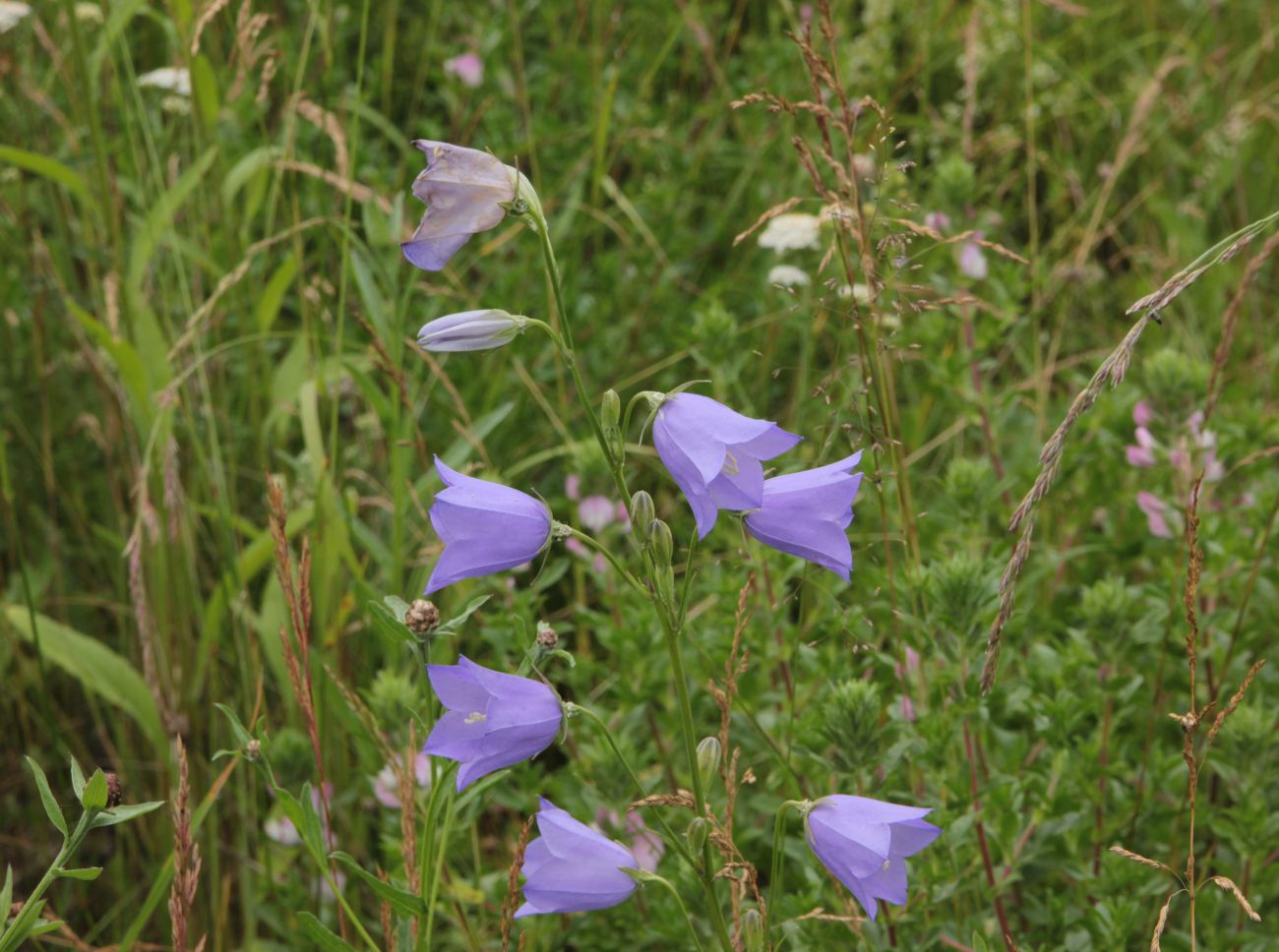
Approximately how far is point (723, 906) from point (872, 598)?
0.50m

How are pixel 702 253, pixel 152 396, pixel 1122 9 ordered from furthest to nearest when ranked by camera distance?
pixel 1122 9 → pixel 702 253 → pixel 152 396

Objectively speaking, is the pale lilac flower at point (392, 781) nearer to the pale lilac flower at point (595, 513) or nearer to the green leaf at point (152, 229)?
the pale lilac flower at point (595, 513)

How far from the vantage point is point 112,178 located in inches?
105

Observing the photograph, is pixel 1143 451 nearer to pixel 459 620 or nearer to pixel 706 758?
pixel 706 758

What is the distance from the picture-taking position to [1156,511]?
2314mm

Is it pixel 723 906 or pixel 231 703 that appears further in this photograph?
pixel 231 703

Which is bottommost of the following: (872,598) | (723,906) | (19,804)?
(19,804)

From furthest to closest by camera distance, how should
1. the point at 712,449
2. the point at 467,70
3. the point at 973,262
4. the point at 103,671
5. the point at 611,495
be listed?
the point at 467,70, the point at 973,262, the point at 611,495, the point at 103,671, the point at 712,449

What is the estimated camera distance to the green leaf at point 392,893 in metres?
1.25

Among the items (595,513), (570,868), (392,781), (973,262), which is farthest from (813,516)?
(973,262)

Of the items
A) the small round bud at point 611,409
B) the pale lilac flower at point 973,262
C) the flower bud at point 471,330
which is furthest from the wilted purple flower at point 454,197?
the pale lilac flower at point 973,262

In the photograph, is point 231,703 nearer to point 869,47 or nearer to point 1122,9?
point 869,47

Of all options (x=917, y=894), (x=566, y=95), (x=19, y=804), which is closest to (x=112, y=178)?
(x=19, y=804)

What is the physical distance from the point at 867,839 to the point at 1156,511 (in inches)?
53.3
